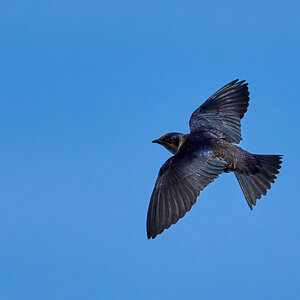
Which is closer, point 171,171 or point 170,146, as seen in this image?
point 171,171

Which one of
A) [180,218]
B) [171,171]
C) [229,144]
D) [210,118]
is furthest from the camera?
[210,118]

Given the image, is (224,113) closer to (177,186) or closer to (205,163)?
(205,163)

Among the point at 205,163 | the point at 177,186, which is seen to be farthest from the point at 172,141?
the point at 177,186

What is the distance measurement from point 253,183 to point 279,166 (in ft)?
1.40

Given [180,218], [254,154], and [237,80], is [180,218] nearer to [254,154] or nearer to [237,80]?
[254,154]

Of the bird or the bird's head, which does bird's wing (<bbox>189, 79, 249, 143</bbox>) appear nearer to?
the bird

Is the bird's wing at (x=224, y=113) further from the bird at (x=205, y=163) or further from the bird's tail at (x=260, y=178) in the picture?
the bird's tail at (x=260, y=178)

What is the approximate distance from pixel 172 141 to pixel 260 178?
1.37 metres

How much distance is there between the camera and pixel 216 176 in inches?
321

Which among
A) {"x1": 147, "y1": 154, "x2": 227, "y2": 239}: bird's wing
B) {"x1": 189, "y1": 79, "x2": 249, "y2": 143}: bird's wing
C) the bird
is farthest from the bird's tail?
{"x1": 189, "y1": 79, "x2": 249, "y2": 143}: bird's wing

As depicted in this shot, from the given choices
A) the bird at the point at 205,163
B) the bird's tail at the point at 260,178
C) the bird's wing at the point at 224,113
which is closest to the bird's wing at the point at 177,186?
the bird at the point at 205,163

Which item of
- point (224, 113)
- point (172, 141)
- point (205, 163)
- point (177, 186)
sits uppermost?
point (224, 113)

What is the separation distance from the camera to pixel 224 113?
984cm

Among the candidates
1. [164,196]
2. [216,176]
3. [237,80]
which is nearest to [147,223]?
[164,196]
